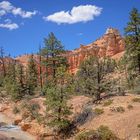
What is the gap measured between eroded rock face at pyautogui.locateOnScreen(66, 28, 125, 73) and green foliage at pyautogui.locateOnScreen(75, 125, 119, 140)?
433 feet

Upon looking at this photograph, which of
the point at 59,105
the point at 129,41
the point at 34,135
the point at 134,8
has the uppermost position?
the point at 134,8

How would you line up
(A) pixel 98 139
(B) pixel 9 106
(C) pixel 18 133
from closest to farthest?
1. (A) pixel 98 139
2. (C) pixel 18 133
3. (B) pixel 9 106

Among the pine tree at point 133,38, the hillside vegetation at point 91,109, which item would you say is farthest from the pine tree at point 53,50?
the pine tree at point 133,38

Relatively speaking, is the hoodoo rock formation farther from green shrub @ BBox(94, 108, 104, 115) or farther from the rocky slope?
green shrub @ BBox(94, 108, 104, 115)

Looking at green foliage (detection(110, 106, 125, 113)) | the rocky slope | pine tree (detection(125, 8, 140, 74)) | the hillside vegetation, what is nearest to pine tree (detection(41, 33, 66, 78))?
the hillside vegetation

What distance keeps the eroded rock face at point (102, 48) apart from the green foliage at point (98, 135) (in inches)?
5191

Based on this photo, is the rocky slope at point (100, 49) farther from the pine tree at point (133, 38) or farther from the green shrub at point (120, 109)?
the green shrub at point (120, 109)

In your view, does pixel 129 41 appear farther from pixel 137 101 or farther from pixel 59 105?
pixel 59 105

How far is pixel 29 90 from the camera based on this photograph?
230 feet

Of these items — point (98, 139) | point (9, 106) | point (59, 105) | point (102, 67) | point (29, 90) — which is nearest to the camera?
point (98, 139)

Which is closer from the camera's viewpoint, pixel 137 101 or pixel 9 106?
pixel 137 101

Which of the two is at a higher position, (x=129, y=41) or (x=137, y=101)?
(x=129, y=41)

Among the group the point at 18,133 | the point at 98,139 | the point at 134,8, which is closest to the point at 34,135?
the point at 18,133

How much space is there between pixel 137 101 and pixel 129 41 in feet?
37.6
